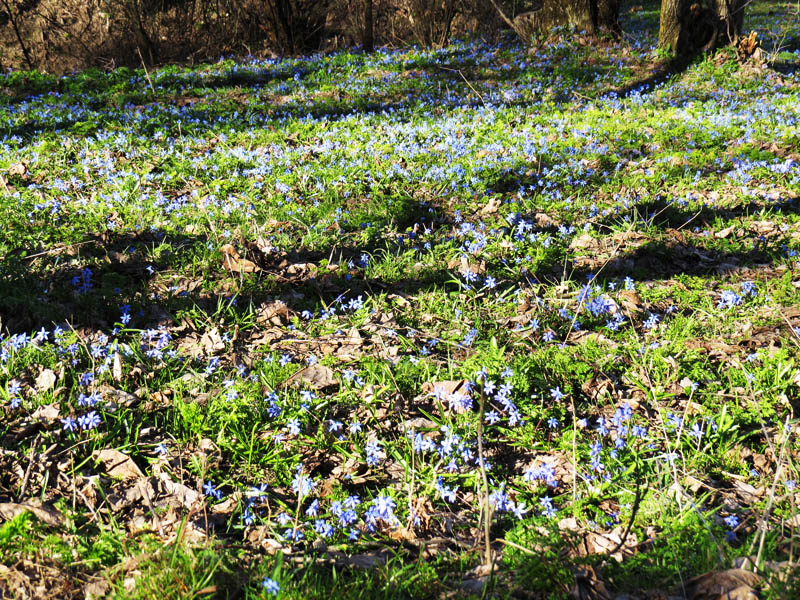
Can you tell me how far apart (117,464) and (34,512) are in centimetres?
39

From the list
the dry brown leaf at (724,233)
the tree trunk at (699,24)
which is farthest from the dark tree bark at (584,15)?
the dry brown leaf at (724,233)

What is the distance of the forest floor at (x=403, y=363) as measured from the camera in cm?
213

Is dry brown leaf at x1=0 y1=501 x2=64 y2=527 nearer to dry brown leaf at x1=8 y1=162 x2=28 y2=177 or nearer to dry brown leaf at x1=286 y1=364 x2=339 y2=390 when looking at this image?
dry brown leaf at x1=286 y1=364 x2=339 y2=390

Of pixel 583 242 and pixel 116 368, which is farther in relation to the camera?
pixel 583 242

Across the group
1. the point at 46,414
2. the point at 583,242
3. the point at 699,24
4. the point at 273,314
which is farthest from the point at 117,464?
the point at 699,24

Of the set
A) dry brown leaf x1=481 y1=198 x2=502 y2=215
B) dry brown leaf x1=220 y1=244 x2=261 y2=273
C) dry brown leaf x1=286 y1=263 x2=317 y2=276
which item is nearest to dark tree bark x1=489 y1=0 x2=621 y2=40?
dry brown leaf x1=481 y1=198 x2=502 y2=215

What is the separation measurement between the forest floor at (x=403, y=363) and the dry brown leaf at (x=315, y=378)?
0.02m

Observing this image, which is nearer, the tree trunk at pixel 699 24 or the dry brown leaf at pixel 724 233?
the dry brown leaf at pixel 724 233

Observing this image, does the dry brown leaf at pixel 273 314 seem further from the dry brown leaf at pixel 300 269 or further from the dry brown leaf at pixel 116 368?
the dry brown leaf at pixel 116 368

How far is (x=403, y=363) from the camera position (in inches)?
130

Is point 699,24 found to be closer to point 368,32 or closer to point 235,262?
point 368,32

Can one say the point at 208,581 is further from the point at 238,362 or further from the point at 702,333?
the point at 702,333

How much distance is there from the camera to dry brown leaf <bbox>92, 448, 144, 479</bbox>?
101 inches

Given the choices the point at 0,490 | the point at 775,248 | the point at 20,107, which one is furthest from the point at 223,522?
the point at 20,107
